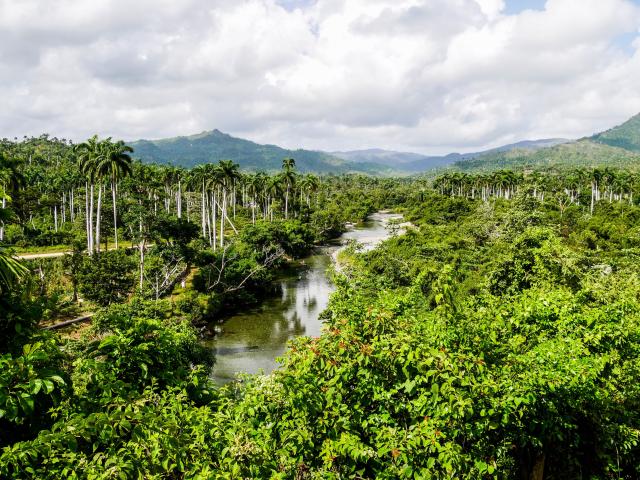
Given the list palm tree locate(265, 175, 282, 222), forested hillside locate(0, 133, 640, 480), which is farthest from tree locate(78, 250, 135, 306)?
palm tree locate(265, 175, 282, 222)

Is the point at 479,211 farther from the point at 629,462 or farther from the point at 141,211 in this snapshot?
the point at 629,462

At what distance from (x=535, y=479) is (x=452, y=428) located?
3450 millimetres

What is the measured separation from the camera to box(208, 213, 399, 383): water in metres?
25.3

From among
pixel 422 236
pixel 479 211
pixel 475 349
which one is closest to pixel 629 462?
pixel 475 349

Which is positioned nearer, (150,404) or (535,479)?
(150,404)

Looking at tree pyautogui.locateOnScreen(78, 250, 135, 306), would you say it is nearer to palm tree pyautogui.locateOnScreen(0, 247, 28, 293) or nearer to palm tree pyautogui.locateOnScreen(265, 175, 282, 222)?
palm tree pyautogui.locateOnScreen(0, 247, 28, 293)

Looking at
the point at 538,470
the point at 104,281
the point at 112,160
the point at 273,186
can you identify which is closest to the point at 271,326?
the point at 104,281

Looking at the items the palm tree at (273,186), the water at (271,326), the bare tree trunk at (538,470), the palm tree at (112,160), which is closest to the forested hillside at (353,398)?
the bare tree trunk at (538,470)

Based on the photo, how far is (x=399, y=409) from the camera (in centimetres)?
584

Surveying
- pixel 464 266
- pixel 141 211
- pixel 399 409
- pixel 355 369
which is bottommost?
pixel 464 266

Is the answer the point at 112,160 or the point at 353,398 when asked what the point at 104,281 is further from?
the point at 353,398

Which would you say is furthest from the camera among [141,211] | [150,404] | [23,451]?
[141,211]

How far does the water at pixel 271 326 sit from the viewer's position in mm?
25266

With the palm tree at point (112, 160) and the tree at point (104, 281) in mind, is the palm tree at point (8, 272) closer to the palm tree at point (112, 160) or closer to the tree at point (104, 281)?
the tree at point (104, 281)
